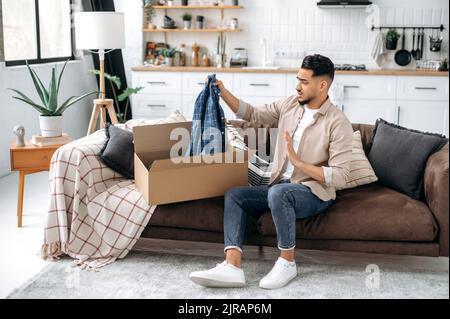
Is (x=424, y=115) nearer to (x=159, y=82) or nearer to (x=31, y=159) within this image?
(x=159, y=82)

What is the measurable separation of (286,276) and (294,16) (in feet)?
14.4

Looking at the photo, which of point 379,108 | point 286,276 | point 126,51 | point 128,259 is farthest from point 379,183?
point 126,51

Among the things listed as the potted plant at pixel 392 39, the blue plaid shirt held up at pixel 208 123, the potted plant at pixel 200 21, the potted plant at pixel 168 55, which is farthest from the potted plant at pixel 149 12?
the blue plaid shirt held up at pixel 208 123

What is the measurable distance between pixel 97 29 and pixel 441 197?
107 inches

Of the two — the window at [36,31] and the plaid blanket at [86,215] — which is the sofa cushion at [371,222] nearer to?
the plaid blanket at [86,215]

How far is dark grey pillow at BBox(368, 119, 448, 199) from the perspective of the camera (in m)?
3.03

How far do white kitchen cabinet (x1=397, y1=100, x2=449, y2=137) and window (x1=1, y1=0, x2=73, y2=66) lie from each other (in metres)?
3.59

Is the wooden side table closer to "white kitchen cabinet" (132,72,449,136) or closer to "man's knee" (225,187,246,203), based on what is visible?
"man's knee" (225,187,246,203)

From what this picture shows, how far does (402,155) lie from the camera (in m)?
3.11

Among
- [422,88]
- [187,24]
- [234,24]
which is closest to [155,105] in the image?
[187,24]

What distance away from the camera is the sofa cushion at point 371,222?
2830 millimetres

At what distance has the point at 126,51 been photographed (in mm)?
6781
